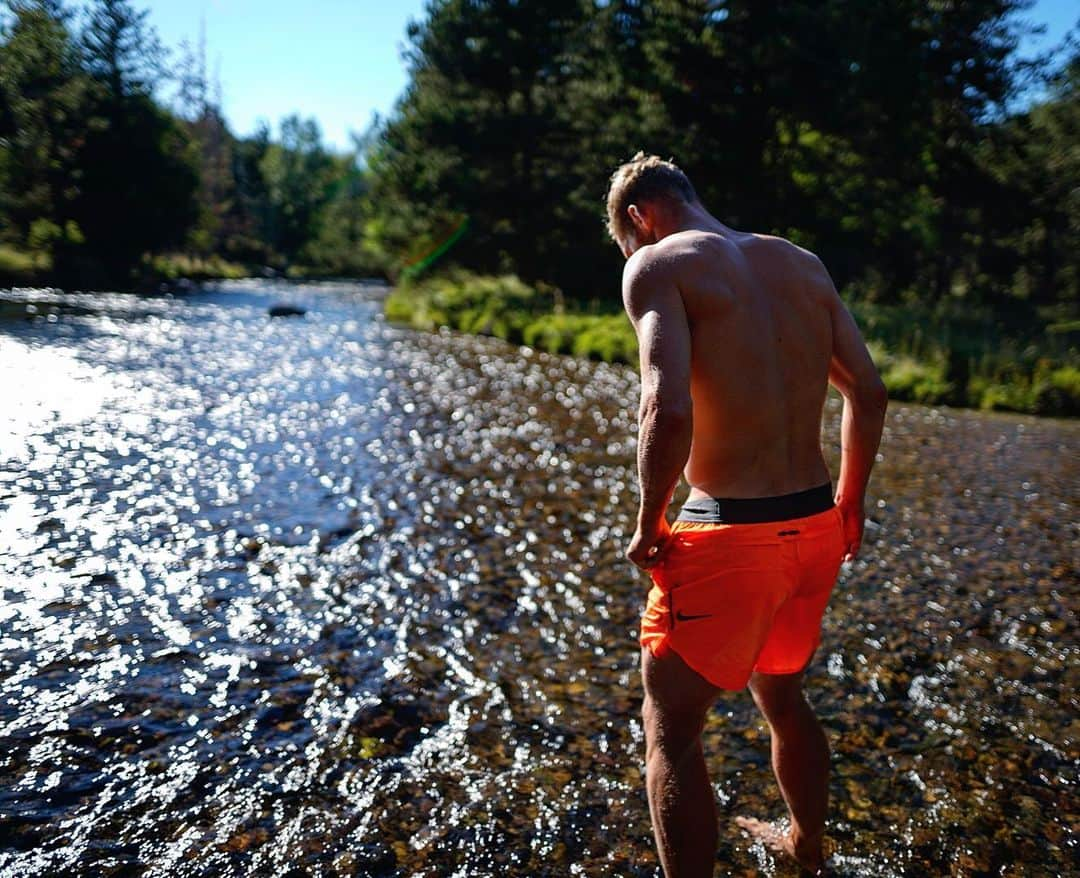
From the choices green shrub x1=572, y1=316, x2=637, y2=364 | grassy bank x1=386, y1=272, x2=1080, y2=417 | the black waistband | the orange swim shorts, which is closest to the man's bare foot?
the orange swim shorts

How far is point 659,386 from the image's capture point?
250 centimetres

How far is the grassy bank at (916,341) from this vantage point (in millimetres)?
16641

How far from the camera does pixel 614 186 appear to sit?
304cm

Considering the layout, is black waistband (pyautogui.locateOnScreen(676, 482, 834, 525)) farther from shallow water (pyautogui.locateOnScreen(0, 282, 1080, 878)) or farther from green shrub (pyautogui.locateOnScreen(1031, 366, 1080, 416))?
green shrub (pyautogui.locateOnScreen(1031, 366, 1080, 416))

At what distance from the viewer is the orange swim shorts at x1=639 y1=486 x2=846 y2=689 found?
102 inches

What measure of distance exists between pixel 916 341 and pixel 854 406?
1902cm

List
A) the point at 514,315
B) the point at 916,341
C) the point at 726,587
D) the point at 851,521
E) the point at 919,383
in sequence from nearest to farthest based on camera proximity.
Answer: the point at 726,587, the point at 851,521, the point at 919,383, the point at 916,341, the point at 514,315

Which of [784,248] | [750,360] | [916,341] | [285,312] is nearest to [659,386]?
[750,360]

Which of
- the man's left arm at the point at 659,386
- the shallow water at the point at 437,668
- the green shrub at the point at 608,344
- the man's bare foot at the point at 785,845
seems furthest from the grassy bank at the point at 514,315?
the man's left arm at the point at 659,386

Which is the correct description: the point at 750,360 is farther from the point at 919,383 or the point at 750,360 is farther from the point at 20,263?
the point at 20,263

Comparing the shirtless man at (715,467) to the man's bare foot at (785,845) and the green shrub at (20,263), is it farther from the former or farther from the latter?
the green shrub at (20,263)

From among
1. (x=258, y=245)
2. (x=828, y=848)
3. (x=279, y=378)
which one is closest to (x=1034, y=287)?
(x=279, y=378)

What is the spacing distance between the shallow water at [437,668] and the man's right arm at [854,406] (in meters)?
1.42

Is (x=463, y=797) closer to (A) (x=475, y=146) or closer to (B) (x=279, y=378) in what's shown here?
(B) (x=279, y=378)
